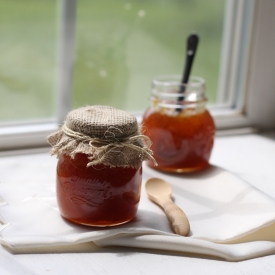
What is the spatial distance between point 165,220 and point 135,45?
0.56 metres

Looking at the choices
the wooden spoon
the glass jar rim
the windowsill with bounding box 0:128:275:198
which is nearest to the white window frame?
the windowsill with bounding box 0:128:275:198

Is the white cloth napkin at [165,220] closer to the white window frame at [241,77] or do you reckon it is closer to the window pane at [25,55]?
the white window frame at [241,77]

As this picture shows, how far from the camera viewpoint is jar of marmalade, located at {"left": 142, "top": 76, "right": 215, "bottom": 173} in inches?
36.8

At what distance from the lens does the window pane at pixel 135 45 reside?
115 cm

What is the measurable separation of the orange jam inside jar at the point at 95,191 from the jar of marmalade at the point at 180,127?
8.0 inches

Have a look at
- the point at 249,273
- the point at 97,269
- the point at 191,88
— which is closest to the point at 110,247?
the point at 97,269

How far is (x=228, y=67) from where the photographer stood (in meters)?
1.28

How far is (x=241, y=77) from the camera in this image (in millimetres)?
1235

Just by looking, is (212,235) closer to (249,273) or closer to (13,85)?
(249,273)

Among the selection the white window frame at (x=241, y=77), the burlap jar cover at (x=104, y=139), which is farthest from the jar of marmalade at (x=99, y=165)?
the white window frame at (x=241, y=77)

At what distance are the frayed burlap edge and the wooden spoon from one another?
100 mm

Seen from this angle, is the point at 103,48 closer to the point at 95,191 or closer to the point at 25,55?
the point at 25,55

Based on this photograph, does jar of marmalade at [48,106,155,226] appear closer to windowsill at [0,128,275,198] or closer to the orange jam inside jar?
the orange jam inside jar

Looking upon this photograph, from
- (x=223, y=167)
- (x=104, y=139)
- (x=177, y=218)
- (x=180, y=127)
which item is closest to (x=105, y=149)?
(x=104, y=139)
